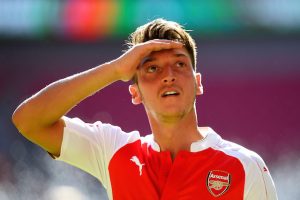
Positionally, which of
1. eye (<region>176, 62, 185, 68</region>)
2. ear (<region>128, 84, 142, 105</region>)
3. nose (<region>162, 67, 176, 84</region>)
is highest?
eye (<region>176, 62, 185, 68</region>)

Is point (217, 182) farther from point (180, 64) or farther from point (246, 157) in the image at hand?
point (180, 64)

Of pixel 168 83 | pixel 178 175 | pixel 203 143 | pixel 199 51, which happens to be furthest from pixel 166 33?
pixel 199 51

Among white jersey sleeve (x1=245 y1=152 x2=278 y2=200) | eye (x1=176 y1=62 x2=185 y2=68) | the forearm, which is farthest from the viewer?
eye (x1=176 y1=62 x2=185 y2=68)

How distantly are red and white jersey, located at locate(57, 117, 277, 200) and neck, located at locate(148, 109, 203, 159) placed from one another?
4cm

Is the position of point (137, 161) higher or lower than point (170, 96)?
lower

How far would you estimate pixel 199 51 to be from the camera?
11844 mm

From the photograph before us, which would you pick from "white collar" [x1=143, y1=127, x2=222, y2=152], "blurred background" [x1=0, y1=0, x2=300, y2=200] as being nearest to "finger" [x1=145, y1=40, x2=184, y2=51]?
"white collar" [x1=143, y1=127, x2=222, y2=152]

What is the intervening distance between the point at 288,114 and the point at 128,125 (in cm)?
238

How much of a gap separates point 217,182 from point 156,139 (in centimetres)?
39

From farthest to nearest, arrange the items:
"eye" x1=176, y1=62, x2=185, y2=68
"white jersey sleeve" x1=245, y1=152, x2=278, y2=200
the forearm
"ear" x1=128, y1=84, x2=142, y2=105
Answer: "ear" x1=128, y1=84, x2=142, y2=105 → "eye" x1=176, y1=62, x2=185, y2=68 → the forearm → "white jersey sleeve" x1=245, y1=152, x2=278, y2=200

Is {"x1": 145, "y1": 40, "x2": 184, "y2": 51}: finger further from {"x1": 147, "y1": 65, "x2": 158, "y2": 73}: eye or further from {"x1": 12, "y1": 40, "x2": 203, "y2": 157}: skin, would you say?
{"x1": 147, "y1": 65, "x2": 158, "y2": 73}: eye

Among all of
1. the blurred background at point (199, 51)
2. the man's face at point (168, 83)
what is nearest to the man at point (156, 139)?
the man's face at point (168, 83)

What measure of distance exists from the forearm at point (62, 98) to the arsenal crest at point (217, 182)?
1.93 ft

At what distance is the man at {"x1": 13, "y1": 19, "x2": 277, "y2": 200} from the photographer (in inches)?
128
